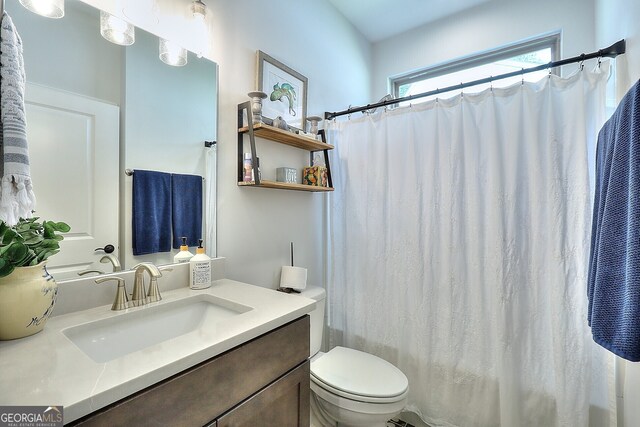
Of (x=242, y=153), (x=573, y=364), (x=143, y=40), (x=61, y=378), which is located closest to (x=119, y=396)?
(x=61, y=378)

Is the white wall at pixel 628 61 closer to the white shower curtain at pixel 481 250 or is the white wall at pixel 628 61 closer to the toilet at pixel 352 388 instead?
the white shower curtain at pixel 481 250

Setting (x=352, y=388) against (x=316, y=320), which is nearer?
(x=352, y=388)

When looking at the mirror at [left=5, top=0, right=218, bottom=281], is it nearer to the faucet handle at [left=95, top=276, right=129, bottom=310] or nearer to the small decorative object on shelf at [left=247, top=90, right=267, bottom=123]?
the faucet handle at [left=95, top=276, right=129, bottom=310]

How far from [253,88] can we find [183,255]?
94cm

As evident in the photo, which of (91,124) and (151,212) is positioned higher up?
(91,124)

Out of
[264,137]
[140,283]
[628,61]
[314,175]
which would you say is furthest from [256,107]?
[628,61]

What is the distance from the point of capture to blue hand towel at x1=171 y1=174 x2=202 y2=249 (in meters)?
1.23

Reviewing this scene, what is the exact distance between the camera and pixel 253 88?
1525mm

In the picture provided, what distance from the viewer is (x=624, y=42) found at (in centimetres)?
119

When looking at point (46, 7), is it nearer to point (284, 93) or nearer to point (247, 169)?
point (247, 169)

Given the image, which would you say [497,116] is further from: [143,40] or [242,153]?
[143,40]

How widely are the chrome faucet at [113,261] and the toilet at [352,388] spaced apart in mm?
807

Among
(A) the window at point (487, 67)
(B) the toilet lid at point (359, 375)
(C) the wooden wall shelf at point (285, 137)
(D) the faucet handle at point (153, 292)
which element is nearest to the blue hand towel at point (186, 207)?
(D) the faucet handle at point (153, 292)

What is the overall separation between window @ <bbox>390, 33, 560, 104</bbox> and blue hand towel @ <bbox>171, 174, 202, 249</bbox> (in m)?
1.74
